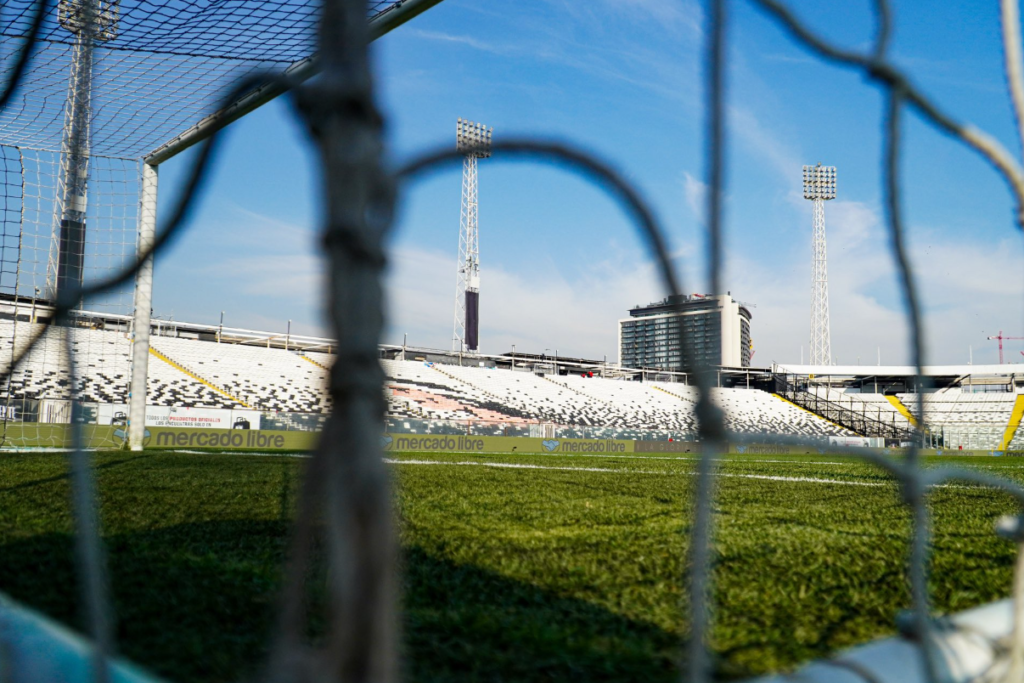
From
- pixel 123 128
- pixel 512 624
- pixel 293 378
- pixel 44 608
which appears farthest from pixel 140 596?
pixel 293 378

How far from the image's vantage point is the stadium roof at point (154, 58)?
122 inches

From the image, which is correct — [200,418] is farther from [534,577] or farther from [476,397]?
[534,577]

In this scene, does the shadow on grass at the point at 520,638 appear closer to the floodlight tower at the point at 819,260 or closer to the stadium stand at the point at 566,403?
the stadium stand at the point at 566,403

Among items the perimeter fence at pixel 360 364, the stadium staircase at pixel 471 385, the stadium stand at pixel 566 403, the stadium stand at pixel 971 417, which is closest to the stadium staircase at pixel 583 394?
the stadium stand at pixel 566 403

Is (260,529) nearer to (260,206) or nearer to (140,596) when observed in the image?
(140,596)

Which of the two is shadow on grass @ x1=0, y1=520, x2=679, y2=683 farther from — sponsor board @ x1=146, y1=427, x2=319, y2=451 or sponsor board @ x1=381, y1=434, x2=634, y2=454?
sponsor board @ x1=381, y1=434, x2=634, y2=454

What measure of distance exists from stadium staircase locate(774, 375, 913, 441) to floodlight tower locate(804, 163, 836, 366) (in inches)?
159

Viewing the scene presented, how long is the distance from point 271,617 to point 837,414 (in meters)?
35.6

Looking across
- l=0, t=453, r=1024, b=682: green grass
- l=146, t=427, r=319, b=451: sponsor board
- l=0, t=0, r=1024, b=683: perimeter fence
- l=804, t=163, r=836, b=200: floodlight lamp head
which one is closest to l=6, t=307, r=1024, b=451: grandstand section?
l=146, t=427, r=319, b=451: sponsor board

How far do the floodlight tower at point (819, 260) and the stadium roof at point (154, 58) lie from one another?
123 feet

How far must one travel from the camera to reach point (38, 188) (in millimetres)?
6062

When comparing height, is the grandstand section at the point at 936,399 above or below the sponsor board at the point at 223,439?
above

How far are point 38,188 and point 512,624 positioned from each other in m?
6.33

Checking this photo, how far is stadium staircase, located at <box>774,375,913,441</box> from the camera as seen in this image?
3139cm
